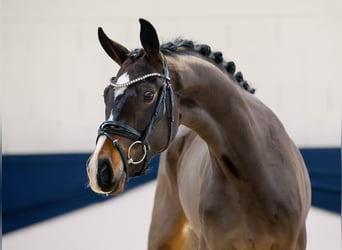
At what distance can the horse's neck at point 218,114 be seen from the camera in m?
1.79

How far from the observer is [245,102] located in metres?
1.91

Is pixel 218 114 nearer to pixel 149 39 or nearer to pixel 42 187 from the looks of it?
pixel 149 39

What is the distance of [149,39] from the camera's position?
162 centimetres

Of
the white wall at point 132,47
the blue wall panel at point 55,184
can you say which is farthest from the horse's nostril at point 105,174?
the white wall at point 132,47

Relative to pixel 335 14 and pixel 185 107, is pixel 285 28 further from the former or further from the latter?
pixel 185 107

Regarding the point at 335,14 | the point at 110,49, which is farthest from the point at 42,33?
the point at 110,49

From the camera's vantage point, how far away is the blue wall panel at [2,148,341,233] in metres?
4.46

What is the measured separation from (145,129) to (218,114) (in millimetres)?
315

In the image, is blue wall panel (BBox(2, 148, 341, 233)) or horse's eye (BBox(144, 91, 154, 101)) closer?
horse's eye (BBox(144, 91, 154, 101))

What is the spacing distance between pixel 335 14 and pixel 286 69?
57 centimetres

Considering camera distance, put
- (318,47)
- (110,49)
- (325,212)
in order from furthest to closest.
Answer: (318,47) < (325,212) < (110,49)

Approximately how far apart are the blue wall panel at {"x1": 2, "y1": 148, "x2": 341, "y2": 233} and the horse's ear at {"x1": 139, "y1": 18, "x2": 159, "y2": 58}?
3004 millimetres

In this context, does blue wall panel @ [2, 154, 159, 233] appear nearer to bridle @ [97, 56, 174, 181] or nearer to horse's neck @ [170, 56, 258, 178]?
horse's neck @ [170, 56, 258, 178]

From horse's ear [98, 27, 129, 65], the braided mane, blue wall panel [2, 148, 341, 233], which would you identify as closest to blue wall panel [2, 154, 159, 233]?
blue wall panel [2, 148, 341, 233]
